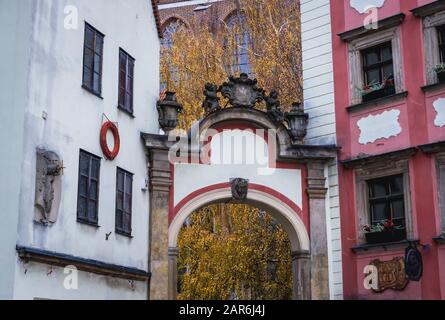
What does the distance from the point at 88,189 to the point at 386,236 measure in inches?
272

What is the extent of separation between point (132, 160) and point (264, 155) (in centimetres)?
339

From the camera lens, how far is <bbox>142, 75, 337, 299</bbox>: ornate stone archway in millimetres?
18188

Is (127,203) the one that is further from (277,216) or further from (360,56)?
Result: (360,56)

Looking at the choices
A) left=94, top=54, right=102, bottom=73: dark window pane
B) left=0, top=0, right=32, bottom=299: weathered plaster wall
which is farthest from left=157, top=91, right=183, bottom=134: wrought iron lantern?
left=0, top=0, right=32, bottom=299: weathered plaster wall

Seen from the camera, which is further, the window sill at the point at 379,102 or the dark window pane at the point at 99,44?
the window sill at the point at 379,102

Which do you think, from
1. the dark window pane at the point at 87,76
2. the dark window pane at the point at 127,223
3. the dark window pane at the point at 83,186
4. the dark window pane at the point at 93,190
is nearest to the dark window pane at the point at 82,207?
the dark window pane at the point at 83,186

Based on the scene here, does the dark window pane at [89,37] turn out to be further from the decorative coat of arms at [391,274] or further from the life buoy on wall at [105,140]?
the decorative coat of arms at [391,274]

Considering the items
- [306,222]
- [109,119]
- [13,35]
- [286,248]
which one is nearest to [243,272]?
[286,248]

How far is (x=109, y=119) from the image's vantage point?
1680 centimetres

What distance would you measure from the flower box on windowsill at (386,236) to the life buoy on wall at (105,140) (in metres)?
6.22

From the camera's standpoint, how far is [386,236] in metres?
17.5

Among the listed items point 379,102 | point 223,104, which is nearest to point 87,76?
point 379,102

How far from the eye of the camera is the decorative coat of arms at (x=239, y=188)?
1847cm
